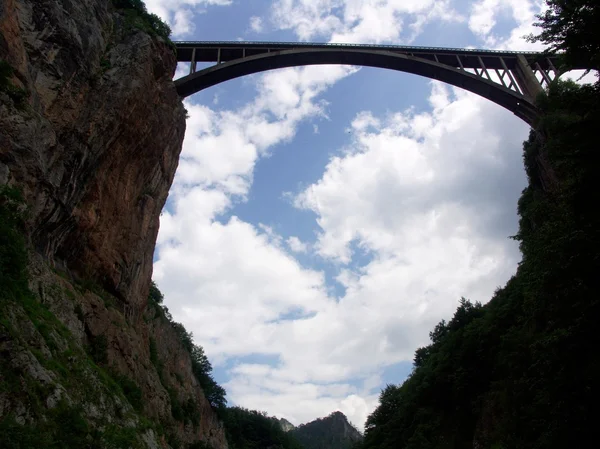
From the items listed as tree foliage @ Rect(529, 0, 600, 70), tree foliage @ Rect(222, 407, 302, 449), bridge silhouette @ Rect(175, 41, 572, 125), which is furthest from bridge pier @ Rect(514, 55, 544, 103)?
tree foliage @ Rect(222, 407, 302, 449)

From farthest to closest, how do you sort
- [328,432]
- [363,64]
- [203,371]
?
[328,432] < [203,371] < [363,64]

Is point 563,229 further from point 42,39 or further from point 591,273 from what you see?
point 42,39

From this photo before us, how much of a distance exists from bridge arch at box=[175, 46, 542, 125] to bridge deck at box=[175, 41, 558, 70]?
1.10ft

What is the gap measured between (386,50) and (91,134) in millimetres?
22297

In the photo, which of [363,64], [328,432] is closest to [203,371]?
[363,64]

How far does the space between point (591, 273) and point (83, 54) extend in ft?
65.5

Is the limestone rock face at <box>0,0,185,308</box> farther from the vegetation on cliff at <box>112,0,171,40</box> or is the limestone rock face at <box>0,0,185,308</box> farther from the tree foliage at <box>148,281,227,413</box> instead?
the tree foliage at <box>148,281,227,413</box>

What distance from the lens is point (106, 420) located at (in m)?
11.8

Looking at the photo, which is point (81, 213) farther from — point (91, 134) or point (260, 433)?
point (260, 433)

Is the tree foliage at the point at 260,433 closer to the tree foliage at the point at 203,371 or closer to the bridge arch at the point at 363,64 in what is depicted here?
the tree foliage at the point at 203,371

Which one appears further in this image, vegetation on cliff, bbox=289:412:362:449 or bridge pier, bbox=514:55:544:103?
vegetation on cliff, bbox=289:412:362:449

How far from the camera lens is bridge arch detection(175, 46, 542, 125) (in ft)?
95.1

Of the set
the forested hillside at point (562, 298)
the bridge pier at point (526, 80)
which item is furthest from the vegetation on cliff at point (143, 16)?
the bridge pier at point (526, 80)

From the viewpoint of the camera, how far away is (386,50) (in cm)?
3247
